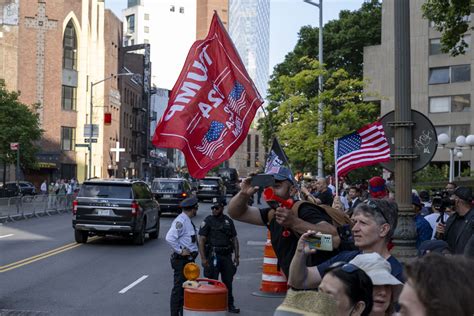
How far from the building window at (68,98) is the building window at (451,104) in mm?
32208

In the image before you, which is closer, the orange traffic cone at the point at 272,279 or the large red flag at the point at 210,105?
the large red flag at the point at 210,105

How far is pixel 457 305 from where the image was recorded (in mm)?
2209

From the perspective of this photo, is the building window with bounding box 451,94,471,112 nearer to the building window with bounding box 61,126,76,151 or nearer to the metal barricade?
the metal barricade

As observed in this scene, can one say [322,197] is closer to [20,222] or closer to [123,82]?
[20,222]

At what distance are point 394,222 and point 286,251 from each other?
0.90 meters

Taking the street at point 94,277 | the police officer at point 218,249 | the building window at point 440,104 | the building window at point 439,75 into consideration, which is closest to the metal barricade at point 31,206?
the street at point 94,277

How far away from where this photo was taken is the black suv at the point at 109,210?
64.6 feet

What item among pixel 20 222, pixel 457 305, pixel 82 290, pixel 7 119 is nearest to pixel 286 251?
pixel 457 305

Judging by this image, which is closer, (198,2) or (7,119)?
(7,119)

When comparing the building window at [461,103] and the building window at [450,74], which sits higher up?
the building window at [450,74]

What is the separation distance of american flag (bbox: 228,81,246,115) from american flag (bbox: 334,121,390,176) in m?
3.23

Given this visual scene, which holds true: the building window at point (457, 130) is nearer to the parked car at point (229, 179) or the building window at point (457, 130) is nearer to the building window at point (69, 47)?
the parked car at point (229, 179)

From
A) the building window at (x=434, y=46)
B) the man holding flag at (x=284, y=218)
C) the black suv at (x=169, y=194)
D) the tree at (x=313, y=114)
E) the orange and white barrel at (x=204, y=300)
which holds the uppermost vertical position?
the building window at (x=434, y=46)

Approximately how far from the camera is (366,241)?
4598 millimetres
